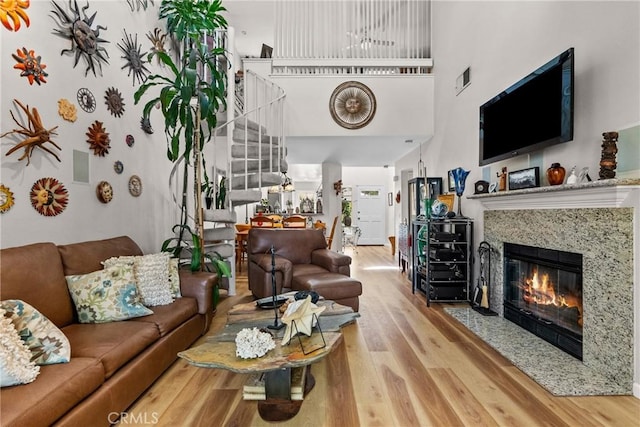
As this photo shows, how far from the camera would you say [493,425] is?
5.67 ft

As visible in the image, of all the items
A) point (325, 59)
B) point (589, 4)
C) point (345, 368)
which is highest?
point (325, 59)

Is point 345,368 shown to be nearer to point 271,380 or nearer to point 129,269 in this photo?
point 271,380

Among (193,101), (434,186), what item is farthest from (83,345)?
(434,186)

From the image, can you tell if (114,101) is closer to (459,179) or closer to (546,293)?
(459,179)

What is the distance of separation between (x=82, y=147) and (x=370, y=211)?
8.90m

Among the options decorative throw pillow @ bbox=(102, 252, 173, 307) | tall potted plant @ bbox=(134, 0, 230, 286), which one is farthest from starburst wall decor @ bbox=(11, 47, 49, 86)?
decorative throw pillow @ bbox=(102, 252, 173, 307)

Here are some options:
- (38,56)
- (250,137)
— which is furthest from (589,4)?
(38,56)

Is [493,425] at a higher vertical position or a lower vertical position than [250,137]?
lower

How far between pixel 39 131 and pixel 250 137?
254 cm

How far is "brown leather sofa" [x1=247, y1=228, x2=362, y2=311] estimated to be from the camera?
3373mm

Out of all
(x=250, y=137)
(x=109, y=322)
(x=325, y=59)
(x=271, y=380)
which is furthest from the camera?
(x=325, y=59)

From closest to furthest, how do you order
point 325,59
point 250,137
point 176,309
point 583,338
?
1. point 583,338
2. point 176,309
3. point 250,137
4. point 325,59

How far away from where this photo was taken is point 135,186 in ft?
11.7

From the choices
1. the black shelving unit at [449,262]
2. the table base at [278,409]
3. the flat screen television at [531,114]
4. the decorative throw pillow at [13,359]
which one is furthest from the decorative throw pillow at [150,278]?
the flat screen television at [531,114]
